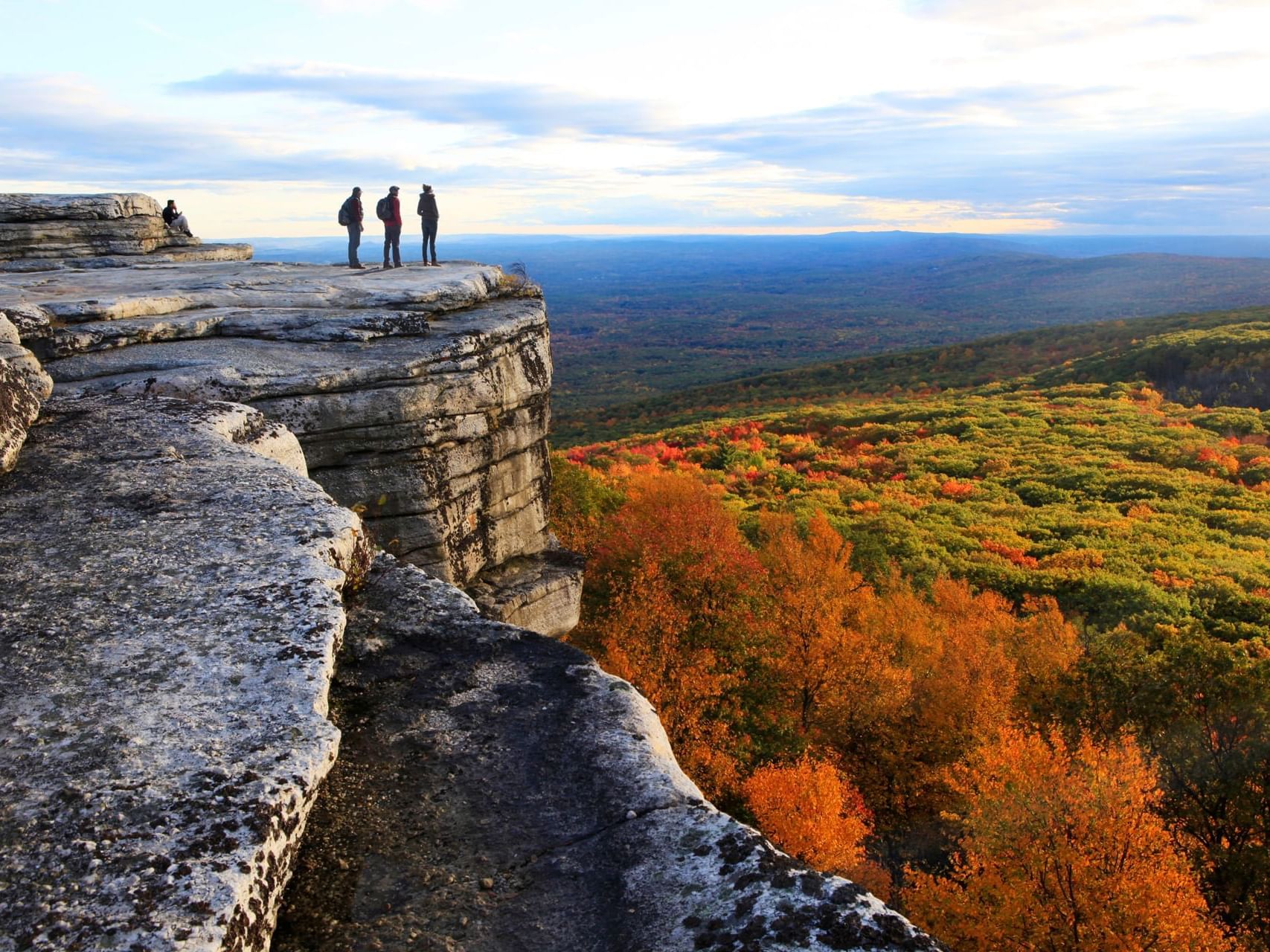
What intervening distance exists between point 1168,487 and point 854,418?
30.8 metres

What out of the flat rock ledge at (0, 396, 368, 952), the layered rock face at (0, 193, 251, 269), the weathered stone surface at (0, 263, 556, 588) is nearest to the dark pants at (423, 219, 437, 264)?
the weathered stone surface at (0, 263, 556, 588)

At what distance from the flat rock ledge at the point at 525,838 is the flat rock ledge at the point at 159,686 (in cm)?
68

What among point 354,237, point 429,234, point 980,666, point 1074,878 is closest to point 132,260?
point 354,237

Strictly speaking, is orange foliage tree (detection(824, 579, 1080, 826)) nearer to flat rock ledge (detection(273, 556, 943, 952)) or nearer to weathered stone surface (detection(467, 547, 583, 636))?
weathered stone surface (detection(467, 547, 583, 636))

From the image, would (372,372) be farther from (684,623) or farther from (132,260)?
(684,623)

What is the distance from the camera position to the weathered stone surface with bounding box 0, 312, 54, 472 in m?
9.64

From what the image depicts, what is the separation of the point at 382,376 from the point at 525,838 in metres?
11.3

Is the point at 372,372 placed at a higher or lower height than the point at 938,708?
higher

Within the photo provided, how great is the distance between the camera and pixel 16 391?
10.3 m

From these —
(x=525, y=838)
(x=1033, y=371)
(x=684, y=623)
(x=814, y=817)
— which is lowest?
(x=814, y=817)

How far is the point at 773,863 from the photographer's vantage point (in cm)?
591

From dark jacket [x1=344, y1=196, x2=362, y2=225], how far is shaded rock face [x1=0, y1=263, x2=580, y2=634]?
96.4 inches

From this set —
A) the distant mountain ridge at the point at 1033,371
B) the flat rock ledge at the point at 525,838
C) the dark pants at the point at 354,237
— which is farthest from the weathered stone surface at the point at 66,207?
the distant mountain ridge at the point at 1033,371

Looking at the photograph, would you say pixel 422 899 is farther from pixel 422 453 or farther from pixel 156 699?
pixel 422 453
